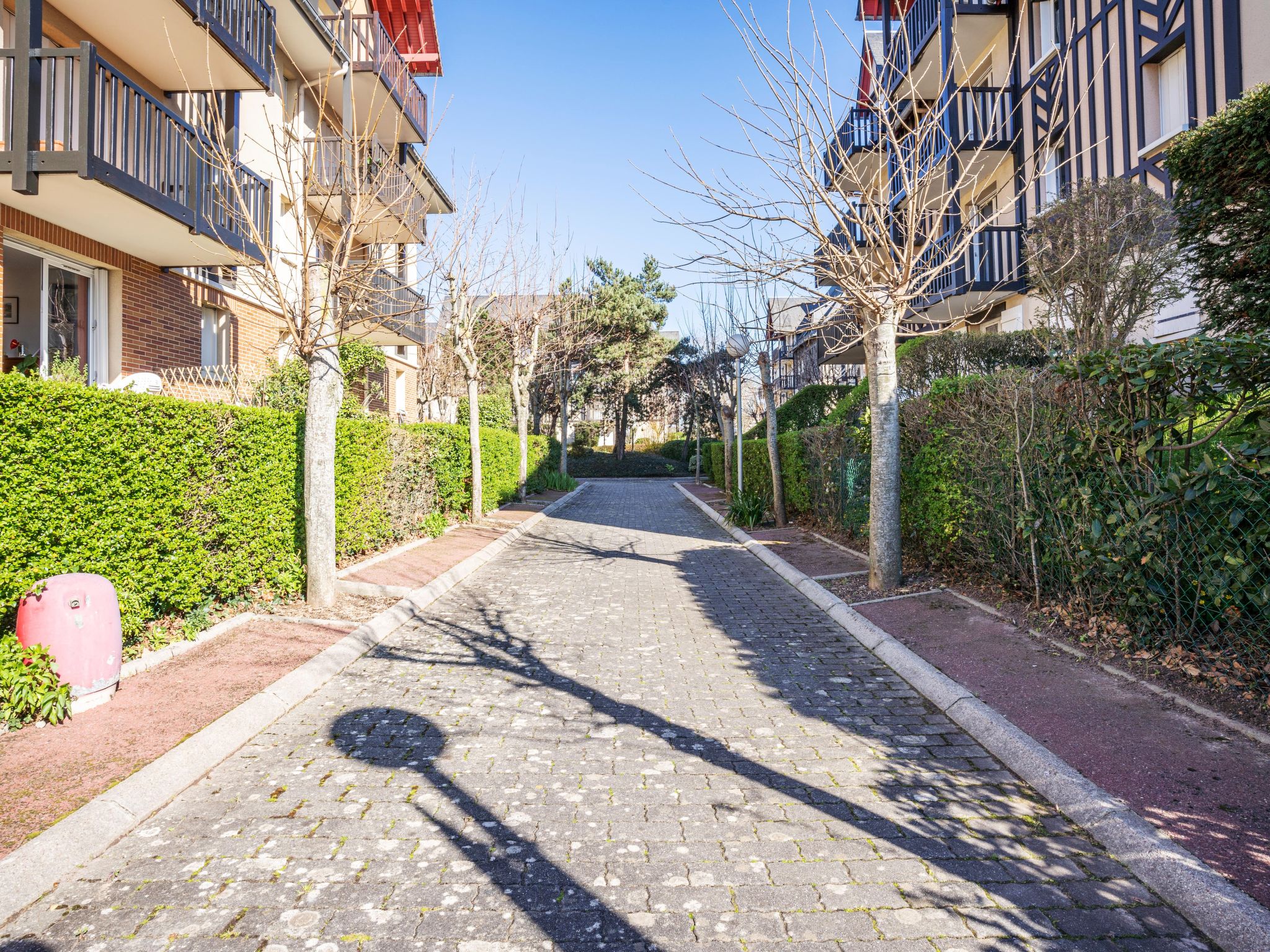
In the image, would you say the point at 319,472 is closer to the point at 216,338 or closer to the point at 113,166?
the point at 113,166

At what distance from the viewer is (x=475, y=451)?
1571 cm

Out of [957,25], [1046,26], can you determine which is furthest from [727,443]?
[1046,26]

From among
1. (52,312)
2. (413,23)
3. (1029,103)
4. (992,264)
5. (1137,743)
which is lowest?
(1137,743)

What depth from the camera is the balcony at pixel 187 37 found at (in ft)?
32.6

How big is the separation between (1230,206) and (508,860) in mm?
9127

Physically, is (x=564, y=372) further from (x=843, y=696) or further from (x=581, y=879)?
(x=581, y=879)

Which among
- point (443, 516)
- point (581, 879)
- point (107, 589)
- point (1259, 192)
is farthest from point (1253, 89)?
point (443, 516)

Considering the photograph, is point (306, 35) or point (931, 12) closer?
point (306, 35)

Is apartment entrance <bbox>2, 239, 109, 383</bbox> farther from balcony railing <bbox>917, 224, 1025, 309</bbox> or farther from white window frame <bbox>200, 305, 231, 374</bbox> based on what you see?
balcony railing <bbox>917, 224, 1025, 309</bbox>

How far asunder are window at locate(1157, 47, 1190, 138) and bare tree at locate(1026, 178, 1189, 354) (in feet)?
12.0

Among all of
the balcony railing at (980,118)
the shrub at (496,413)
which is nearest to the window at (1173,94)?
the balcony railing at (980,118)

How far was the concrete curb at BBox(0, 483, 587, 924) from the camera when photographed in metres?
2.97

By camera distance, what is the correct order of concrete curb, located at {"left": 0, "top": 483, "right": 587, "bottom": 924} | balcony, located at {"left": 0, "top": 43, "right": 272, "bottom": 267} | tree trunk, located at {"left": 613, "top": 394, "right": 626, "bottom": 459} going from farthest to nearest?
tree trunk, located at {"left": 613, "top": 394, "right": 626, "bottom": 459}, balcony, located at {"left": 0, "top": 43, "right": 272, "bottom": 267}, concrete curb, located at {"left": 0, "top": 483, "right": 587, "bottom": 924}

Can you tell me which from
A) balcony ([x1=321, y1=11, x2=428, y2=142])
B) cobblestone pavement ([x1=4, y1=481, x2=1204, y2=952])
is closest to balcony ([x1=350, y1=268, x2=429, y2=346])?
balcony ([x1=321, y1=11, x2=428, y2=142])
